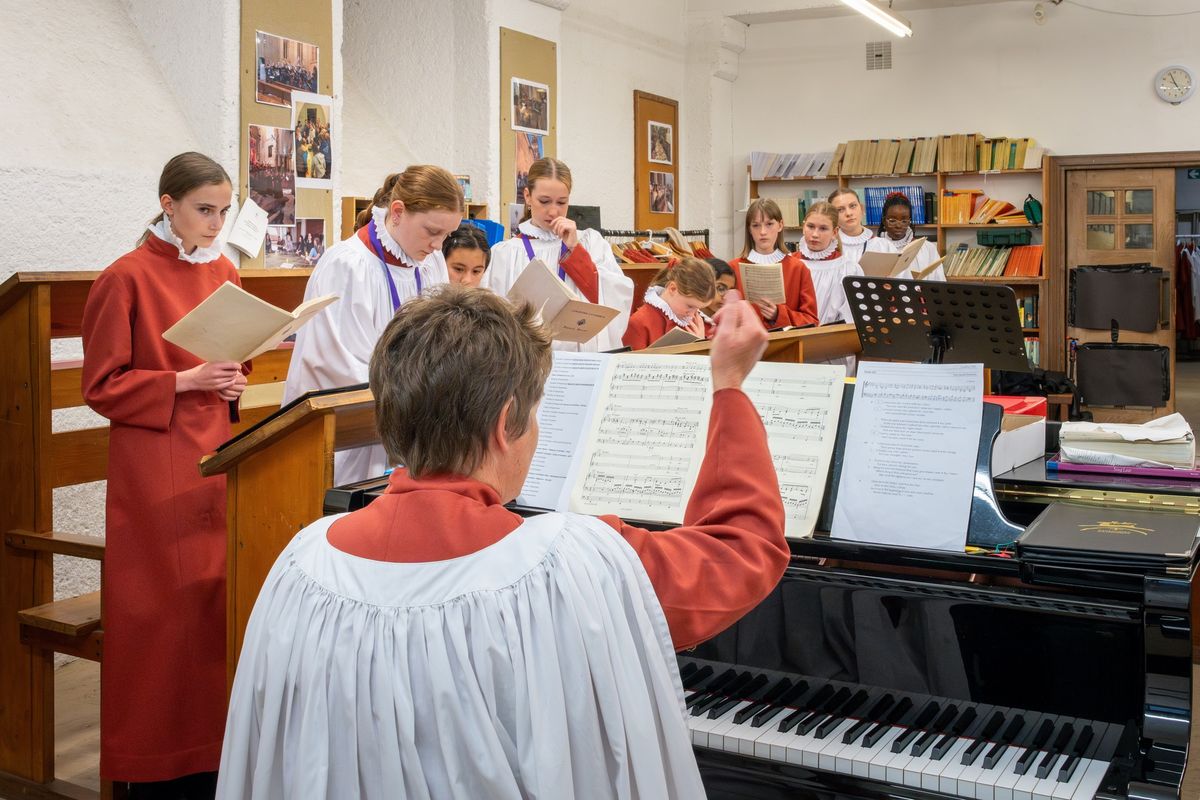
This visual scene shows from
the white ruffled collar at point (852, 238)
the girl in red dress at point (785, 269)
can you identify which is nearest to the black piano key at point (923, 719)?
the girl in red dress at point (785, 269)

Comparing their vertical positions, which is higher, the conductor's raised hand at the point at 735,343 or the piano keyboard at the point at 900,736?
the conductor's raised hand at the point at 735,343

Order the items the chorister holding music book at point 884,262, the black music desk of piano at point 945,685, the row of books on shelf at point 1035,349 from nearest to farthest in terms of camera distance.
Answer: the black music desk of piano at point 945,685
the chorister holding music book at point 884,262
the row of books on shelf at point 1035,349

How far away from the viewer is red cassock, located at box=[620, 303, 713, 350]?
15.0ft

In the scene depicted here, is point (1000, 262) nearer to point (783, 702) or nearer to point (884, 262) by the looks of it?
point (884, 262)

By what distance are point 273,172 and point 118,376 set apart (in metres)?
2.78

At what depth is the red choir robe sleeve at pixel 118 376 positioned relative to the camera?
2947mm

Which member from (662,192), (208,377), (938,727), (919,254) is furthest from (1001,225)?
(938,727)

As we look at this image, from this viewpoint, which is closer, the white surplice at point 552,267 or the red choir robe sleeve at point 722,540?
the red choir robe sleeve at point 722,540

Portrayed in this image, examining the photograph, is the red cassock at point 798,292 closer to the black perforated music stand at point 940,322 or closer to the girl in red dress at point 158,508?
the black perforated music stand at point 940,322

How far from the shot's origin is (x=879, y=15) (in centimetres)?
809

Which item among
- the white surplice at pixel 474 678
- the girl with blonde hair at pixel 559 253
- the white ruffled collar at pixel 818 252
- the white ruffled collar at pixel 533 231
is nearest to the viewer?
the white surplice at pixel 474 678

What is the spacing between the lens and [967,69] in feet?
32.0

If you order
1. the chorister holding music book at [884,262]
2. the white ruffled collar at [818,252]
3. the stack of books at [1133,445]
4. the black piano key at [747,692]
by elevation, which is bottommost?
the black piano key at [747,692]

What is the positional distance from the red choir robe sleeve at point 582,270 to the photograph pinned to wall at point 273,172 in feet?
4.95
